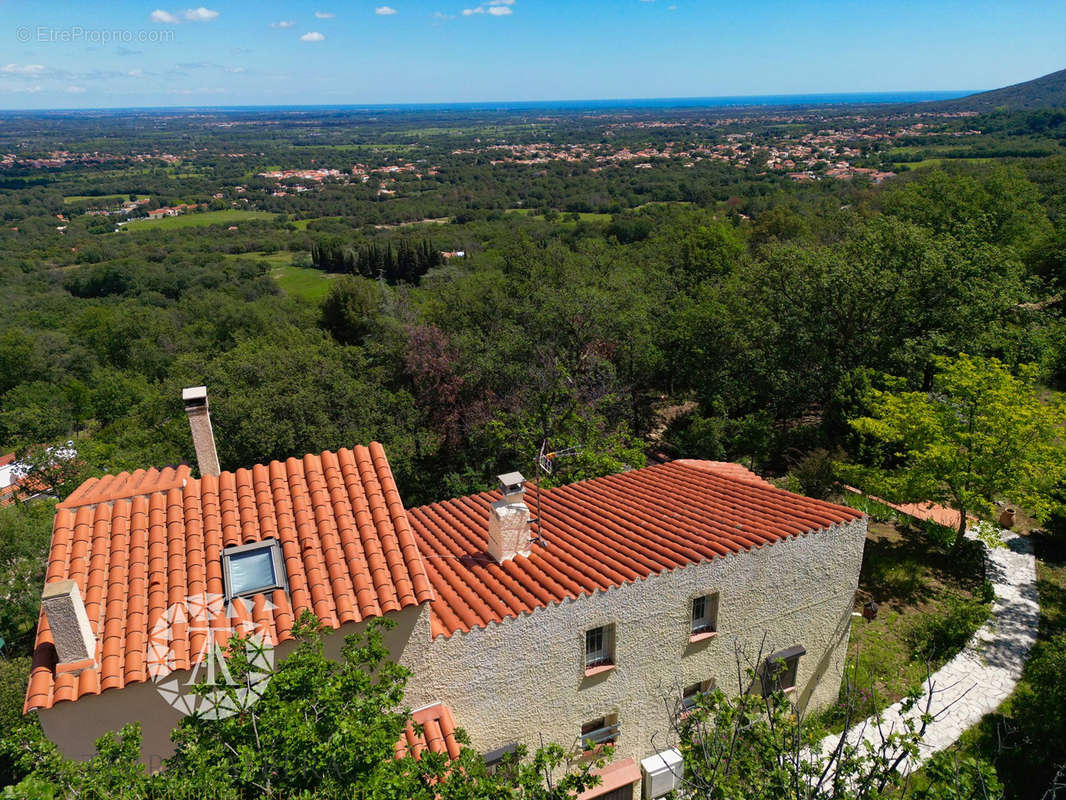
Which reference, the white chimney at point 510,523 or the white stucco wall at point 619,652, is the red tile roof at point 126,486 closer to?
the white stucco wall at point 619,652

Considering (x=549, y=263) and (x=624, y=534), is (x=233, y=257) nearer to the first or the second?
(x=549, y=263)

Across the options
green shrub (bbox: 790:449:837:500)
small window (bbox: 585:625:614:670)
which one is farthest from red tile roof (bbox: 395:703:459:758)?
green shrub (bbox: 790:449:837:500)

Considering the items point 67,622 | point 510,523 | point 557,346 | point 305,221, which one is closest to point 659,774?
point 510,523

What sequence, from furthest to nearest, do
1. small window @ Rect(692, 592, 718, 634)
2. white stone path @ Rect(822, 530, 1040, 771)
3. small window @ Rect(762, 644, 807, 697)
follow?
1. white stone path @ Rect(822, 530, 1040, 771)
2. small window @ Rect(762, 644, 807, 697)
3. small window @ Rect(692, 592, 718, 634)

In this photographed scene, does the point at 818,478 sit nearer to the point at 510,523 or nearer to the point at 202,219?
the point at 510,523

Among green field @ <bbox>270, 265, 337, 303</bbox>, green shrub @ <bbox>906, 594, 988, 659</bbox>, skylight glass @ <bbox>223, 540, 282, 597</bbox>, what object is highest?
skylight glass @ <bbox>223, 540, 282, 597</bbox>

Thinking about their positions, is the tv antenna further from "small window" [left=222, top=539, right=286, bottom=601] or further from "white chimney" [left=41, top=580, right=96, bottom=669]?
"white chimney" [left=41, top=580, right=96, bottom=669]
